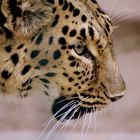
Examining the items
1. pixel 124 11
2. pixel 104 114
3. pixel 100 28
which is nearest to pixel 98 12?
pixel 100 28

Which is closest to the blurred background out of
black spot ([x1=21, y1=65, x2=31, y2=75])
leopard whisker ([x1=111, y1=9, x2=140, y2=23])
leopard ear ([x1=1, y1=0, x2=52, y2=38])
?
leopard whisker ([x1=111, y1=9, x2=140, y2=23])

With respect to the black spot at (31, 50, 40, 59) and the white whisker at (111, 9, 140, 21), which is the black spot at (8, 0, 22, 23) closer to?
the black spot at (31, 50, 40, 59)

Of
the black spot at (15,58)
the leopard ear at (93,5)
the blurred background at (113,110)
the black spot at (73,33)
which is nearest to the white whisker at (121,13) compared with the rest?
the blurred background at (113,110)

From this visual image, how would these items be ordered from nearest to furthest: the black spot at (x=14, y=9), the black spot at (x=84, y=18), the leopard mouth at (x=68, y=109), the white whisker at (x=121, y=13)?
the black spot at (x=14, y=9), the black spot at (x=84, y=18), the leopard mouth at (x=68, y=109), the white whisker at (x=121, y=13)

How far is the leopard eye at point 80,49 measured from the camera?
119 centimetres

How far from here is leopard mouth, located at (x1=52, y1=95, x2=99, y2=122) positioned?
1.27 meters

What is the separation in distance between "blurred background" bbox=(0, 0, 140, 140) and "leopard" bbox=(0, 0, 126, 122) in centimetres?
5

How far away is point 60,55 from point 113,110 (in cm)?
32

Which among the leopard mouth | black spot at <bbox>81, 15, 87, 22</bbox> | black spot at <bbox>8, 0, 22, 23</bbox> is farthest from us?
the leopard mouth

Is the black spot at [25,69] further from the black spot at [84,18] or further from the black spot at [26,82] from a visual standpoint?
the black spot at [84,18]

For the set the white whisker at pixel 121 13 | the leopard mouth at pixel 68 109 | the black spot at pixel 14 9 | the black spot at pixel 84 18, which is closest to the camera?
the black spot at pixel 14 9

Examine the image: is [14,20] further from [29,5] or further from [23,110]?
[23,110]

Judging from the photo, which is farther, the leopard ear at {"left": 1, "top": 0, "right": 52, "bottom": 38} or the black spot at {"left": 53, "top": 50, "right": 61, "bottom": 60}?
the black spot at {"left": 53, "top": 50, "right": 61, "bottom": 60}

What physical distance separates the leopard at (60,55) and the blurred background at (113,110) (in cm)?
5
